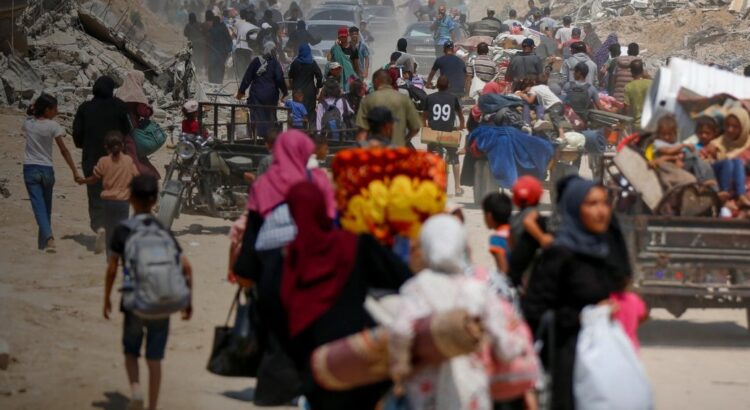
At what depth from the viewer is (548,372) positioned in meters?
6.50

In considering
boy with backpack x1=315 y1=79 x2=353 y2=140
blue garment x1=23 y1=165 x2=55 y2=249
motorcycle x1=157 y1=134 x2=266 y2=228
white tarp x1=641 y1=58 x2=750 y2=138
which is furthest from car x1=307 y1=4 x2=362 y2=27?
white tarp x1=641 y1=58 x2=750 y2=138

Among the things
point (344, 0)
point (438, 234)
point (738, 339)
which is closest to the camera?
point (438, 234)

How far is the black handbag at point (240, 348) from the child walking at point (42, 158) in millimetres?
5792

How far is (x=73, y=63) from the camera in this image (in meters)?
24.5

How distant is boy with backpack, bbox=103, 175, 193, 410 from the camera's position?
25.3ft

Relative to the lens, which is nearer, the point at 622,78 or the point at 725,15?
the point at 622,78

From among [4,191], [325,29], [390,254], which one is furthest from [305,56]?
[325,29]

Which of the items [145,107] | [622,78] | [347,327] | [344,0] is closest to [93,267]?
[145,107]

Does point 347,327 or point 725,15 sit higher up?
point 725,15

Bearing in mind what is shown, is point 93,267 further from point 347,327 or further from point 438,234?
point 438,234

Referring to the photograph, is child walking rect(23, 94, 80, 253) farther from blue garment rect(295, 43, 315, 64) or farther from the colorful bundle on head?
blue garment rect(295, 43, 315, 64)

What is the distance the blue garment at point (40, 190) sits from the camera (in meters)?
13.8

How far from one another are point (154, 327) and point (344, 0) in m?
40.9

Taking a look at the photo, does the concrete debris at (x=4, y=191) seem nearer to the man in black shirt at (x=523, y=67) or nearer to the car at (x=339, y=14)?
the man in black shirt at (x=523, y=67)
